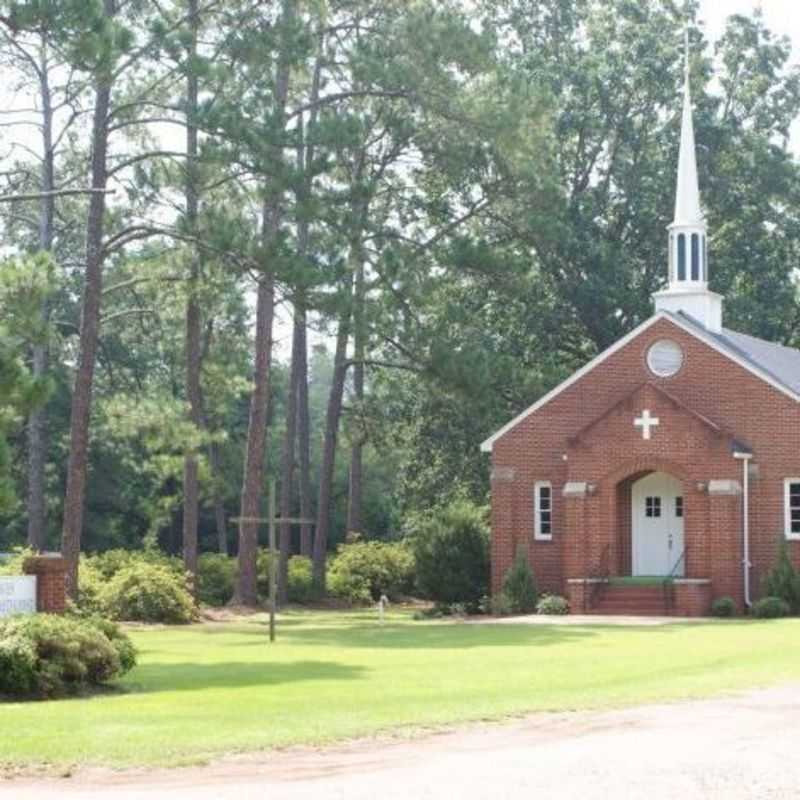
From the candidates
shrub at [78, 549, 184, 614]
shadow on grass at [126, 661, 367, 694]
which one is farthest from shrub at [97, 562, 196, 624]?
shadow on grass at [126, 661, 367, 694]

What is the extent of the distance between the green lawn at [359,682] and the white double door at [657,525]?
7.80 meters

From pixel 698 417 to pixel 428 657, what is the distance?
15950 millimetres

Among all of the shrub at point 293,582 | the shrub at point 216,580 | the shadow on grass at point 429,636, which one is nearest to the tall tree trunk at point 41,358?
the shrub at point 216,580

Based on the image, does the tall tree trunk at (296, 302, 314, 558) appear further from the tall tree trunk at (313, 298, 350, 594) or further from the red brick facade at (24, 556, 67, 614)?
the red brick facade at (24, 556, 67, 614)

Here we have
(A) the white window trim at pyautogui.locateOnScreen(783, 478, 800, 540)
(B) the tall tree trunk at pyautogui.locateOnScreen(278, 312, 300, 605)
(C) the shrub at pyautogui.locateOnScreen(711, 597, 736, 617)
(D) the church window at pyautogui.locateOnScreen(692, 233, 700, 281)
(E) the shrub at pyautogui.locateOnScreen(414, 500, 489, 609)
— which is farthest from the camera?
(B) the tall tree trunk at pyautogui.locateOnScreen(278, 312, 300, 605)

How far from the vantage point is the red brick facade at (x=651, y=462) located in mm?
38719

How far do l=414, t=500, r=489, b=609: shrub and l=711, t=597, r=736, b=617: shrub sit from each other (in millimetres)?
6333

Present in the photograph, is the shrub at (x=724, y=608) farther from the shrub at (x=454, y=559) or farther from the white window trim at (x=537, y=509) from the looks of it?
the shrub at (x=454, y=559)

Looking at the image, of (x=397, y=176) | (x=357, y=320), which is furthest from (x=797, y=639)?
(x=397, y=176)

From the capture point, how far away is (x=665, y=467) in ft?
130

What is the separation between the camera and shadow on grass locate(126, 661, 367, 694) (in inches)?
795

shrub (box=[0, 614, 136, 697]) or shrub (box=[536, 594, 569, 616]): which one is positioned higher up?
shrub (box=[536, 594, 569, 616])

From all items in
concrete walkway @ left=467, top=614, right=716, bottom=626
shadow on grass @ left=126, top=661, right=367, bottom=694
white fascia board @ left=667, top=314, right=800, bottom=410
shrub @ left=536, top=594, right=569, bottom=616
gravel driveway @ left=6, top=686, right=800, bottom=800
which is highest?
white fascia board @ left=667, top=314, right=800, bottom=410

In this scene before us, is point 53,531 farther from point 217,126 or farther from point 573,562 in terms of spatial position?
point 217,126
